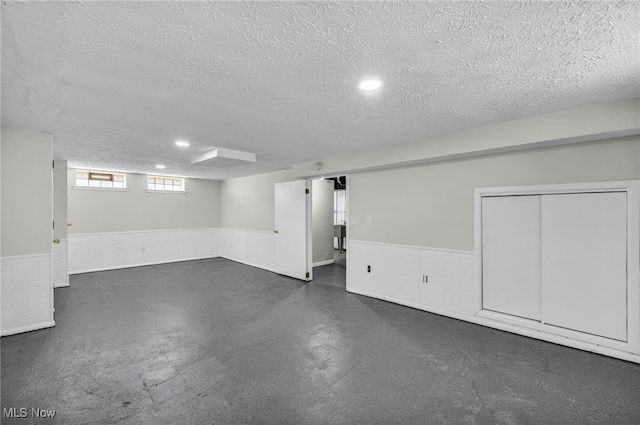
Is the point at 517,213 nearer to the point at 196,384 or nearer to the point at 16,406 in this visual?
the point at 196,384

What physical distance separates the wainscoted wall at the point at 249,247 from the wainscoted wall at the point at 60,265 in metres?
3.45

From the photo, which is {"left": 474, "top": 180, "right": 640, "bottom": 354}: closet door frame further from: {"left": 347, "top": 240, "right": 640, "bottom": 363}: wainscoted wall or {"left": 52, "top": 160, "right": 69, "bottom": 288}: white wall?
{"left": 52, "top": 160, "right": 69, "bottom": 288}: white wall

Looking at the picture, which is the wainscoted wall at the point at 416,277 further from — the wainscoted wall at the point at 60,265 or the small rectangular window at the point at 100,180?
the small rectangular window at the point at 100,180

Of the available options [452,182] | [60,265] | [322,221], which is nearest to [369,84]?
[452,182]

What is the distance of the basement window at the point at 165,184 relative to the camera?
283 inches

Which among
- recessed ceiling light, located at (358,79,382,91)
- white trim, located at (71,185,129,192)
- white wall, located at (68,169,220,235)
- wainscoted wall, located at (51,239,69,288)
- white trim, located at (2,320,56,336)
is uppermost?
recessed ceiling light, located at (358,79,382,91)

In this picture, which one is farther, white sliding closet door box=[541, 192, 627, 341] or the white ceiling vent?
the white ceiling vent

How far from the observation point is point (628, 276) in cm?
263

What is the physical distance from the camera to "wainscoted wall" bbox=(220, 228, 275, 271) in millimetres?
6641

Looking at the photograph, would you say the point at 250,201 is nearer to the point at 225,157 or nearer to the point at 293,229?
the point at 293,229

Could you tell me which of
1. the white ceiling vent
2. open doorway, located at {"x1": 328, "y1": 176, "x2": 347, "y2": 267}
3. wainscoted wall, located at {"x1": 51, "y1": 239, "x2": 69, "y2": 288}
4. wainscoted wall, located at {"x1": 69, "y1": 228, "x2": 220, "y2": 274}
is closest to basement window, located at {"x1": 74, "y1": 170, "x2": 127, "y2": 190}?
wainscoted wall, located at {"x1": 69, "y1": 228, "x2": 220, "y2": 274}

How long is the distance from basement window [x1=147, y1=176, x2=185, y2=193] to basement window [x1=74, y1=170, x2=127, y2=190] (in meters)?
0.56

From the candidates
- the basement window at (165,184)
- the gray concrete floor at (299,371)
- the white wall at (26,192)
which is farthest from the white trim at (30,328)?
the basement window at (165,184)

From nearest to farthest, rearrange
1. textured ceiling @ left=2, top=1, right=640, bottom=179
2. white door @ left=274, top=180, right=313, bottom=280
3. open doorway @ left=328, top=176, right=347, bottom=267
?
textured ceiling @ left=2, top=1, right=640, bottom=179 < white door @ left=274, top=180, right=313, bottom=280 < open doorway @ left=328, top=176, right=347, bottom=267
